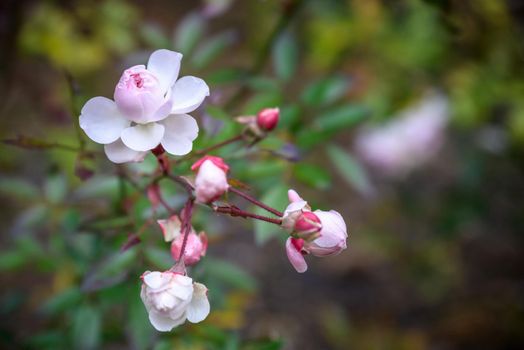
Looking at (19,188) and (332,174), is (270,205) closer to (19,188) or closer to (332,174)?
(19,188)

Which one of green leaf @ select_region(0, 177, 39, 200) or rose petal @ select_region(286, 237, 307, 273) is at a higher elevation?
rose petal @ select_region(286, 237, 307, 273)

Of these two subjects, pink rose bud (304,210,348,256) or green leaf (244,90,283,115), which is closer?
pink rose bud (304,210,348,256)

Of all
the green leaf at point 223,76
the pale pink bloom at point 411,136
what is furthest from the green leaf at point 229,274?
the pale pink bloom at point 411,136

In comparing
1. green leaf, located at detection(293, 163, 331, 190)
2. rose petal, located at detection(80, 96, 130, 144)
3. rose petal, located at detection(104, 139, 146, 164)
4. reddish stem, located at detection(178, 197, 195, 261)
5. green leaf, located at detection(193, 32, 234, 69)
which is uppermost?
rose petal, located at detection(80, 96, 130, 144)

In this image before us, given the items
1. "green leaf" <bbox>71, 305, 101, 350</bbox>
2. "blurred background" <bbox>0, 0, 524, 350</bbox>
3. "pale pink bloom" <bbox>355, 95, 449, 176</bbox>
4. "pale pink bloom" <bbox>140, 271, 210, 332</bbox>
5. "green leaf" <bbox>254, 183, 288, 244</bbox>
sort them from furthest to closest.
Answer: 1. "pale pink bloom" <bbox>355, 95, 449, 176</bbox>
2. "blurred background" <bbox>0, 0, 524, 350</bbox>
3. "green leaf" <bbox>71, 305, 101, 350</bbox>
4. "green leaf" <bbox>254, 183, 288, 244</bbox>
5. "pale pink bloom" <bbox>140, 271, 210, 332</bbox>

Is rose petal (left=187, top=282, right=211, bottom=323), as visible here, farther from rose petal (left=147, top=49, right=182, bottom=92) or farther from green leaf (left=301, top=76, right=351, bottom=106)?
green leaf (left=301, top=76, right=351, bottom=106)

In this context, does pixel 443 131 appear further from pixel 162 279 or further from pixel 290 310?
pixel 162 279

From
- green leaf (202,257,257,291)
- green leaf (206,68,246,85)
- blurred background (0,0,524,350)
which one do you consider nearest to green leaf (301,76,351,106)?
blurred background (0,0,524,350)
